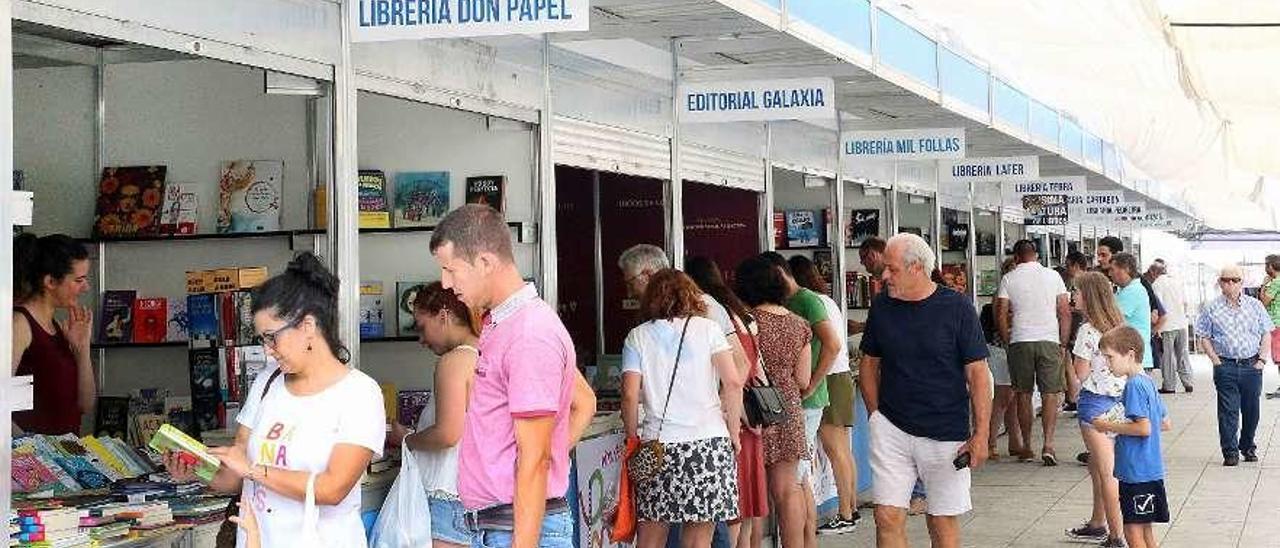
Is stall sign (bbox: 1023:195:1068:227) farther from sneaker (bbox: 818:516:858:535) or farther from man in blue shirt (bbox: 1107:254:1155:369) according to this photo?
sneaker (bbox: 818:516:858:535)

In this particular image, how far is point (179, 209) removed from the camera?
6.52 metres

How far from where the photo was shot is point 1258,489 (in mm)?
10516

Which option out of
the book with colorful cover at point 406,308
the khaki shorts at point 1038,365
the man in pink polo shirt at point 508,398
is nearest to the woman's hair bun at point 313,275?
the man in pink polo shirt at point 508,398

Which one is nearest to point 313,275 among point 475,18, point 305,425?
point 305,425

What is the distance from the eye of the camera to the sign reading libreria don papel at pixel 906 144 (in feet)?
34.9

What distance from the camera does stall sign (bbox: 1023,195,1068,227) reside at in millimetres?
18125

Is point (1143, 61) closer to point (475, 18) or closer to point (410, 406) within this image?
point (410, 406)

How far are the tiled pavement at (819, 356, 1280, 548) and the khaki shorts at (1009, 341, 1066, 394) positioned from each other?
1.89 ft

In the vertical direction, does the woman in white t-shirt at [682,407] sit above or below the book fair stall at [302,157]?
below

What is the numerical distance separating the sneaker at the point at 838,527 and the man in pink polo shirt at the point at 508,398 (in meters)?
5.15

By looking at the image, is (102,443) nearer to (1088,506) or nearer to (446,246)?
(446,246)

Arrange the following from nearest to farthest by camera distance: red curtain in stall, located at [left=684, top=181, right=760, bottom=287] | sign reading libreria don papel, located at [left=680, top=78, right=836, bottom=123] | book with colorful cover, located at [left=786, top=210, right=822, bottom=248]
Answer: sign reading libreria don papel, located at [left=680, top=78, right=836, bottom=123] → red curtain in stall, located at [left=684, top=181, right=760, bottom=287] → book with colorful cover, located at [left=786, top=210, right=822, bottom=248]

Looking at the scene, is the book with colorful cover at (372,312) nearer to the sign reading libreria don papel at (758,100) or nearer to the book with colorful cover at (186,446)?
the sign reading libreria don papel at (758,100)

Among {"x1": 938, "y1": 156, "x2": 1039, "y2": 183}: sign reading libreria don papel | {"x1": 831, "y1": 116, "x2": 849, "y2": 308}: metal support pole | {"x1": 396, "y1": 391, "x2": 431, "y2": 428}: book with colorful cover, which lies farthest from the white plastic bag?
{"x1": 938, "y1": 156, "x2": 1039, "y2": 183}: sign reading libreria don papel
